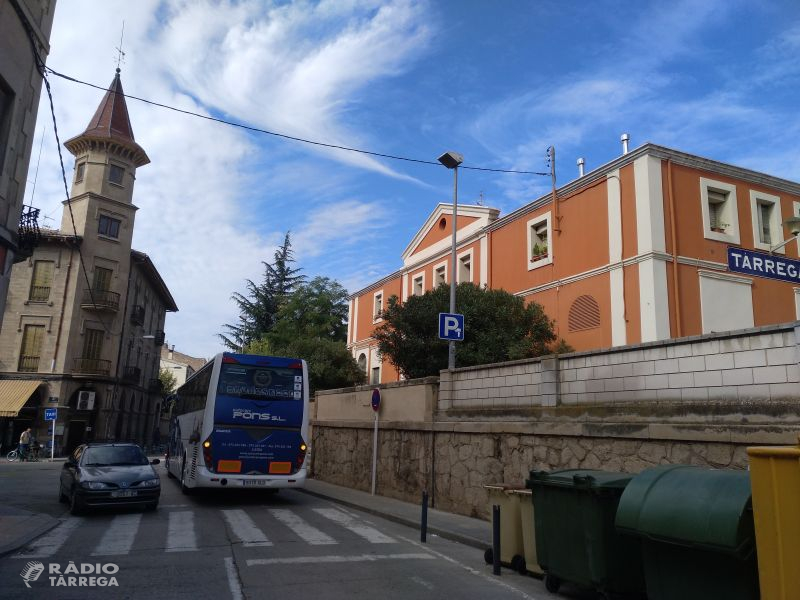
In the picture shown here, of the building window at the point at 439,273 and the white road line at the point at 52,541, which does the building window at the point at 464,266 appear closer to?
the building window at the point at 439,273

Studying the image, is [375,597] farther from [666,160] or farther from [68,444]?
Result: [68,444]

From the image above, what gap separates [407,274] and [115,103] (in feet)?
81.2

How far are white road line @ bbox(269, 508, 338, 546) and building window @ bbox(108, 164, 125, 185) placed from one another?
3382 centimetres

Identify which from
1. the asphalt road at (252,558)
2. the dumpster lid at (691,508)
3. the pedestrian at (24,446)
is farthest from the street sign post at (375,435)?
the pedestrian at (24,446)

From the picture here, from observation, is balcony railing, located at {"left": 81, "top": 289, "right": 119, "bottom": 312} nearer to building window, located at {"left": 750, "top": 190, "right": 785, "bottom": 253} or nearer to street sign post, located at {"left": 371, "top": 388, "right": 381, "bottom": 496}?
street sign post, located at {"left": 371, "top": 388, "right": 381, "bottom": 496}

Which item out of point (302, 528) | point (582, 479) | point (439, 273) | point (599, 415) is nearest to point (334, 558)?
point (302, 528)

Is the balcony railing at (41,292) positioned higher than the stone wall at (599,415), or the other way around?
the balcony railing at (41,292)

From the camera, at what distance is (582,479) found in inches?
263

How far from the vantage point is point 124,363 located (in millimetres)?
40719

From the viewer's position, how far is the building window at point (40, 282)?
36.5 meters

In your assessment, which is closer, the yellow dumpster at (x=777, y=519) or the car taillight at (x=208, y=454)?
the yellow dumpster at (x=777, y=519)

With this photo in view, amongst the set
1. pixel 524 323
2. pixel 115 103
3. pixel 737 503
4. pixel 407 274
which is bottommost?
pixel 737 503

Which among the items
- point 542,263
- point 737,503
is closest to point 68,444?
point 542,263

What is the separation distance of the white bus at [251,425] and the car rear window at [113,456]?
1.29m
